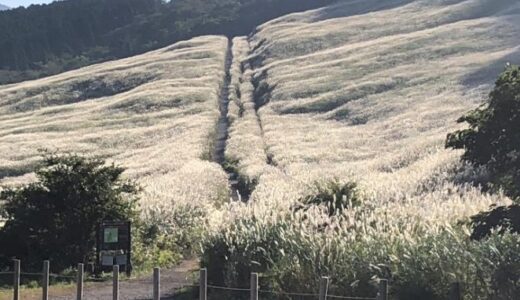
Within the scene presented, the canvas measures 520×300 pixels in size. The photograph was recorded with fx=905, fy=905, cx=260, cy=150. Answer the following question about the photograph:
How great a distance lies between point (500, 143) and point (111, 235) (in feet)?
33.4

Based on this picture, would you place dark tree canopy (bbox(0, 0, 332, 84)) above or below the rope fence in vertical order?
above

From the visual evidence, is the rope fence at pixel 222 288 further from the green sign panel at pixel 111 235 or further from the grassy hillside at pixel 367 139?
the green sign panel at pixel 111 235

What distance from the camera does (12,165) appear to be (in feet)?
155

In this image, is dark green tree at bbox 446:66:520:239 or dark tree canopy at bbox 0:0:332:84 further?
dark tree canopy at bbox 0:0:332:84

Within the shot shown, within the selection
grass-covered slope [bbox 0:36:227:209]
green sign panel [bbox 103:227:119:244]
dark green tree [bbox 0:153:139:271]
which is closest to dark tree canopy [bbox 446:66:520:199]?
green sign panel [bbox 103:227:119:244]

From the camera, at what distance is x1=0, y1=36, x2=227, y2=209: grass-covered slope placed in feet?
126

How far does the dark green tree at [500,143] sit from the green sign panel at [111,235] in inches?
369

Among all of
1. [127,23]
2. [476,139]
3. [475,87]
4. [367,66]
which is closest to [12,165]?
[475,87]

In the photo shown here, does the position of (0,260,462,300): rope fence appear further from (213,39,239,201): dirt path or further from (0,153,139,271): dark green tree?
(213,39,239,201): dirt path

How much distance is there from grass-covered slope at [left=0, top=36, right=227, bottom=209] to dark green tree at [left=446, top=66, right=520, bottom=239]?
15418 mm

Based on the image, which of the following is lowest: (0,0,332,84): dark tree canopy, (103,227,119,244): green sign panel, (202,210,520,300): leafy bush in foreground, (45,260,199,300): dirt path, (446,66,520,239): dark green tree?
(45,260,199,300): dirt path

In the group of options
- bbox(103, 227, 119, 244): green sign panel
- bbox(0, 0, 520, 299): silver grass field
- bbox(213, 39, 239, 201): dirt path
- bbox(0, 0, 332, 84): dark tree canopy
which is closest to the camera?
bbox(0, 0, 520, 299): silver grass field

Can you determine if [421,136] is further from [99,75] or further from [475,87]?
[99,75]

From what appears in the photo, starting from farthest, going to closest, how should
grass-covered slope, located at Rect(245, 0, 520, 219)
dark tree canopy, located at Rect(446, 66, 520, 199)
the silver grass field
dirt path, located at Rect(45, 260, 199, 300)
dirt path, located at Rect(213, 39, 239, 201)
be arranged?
dirt path, located at Rect(213, 39, 239, 201) < grass-covered slope, located at Rect(245, 0, 520, 219) < dirt path, located at Rect(45, 260, 199, 300) < the silver grass field < dark tree canopy, located at Rect(446, 66, 520, 199)
